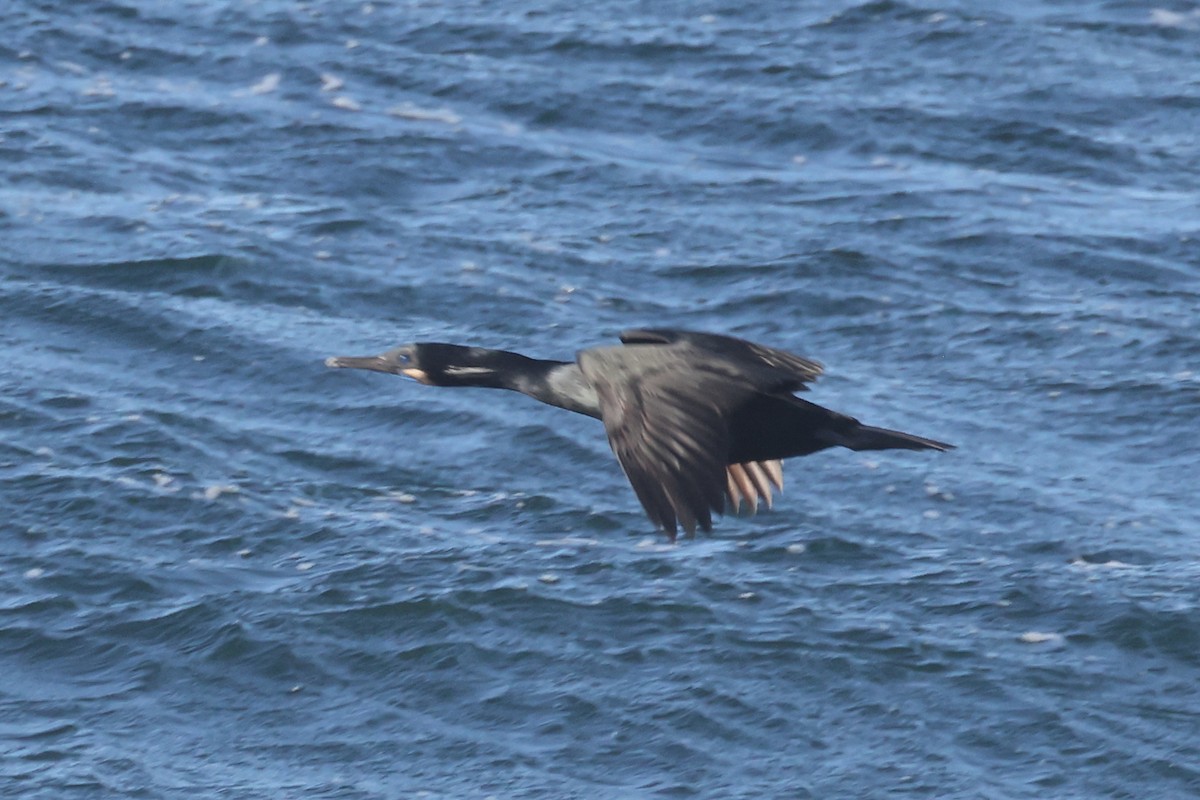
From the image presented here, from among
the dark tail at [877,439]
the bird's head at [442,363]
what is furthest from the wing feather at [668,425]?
the bird's head at [442,363]

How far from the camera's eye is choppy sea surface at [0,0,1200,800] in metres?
8.50

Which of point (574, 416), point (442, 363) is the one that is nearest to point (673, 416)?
point (442, 363)

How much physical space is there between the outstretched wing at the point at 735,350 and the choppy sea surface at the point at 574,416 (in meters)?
2.11

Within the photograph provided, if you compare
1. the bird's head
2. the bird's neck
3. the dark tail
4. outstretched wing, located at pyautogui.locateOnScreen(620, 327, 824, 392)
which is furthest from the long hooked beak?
the dark tail

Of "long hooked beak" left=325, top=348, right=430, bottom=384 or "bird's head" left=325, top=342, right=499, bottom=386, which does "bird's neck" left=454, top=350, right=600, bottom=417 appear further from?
"long hooked beak" left=325, top=348, right=430, bottom=384

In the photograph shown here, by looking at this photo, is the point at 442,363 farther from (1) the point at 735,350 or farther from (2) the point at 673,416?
(2) the point at 673,416

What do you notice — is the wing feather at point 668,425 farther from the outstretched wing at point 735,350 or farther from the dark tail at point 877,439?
the dark tail at point 877,439

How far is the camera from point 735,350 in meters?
6.53

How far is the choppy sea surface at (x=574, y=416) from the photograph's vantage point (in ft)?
27.9

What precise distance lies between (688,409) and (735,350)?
54 cm

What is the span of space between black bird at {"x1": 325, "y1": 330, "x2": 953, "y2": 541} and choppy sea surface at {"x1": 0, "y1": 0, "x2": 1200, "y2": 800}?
1947mm

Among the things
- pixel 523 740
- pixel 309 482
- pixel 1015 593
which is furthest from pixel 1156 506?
pixel 309 482

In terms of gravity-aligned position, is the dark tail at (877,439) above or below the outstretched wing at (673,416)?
below

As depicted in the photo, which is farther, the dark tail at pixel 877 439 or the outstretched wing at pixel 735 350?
the dark tail at pixel 877 439
